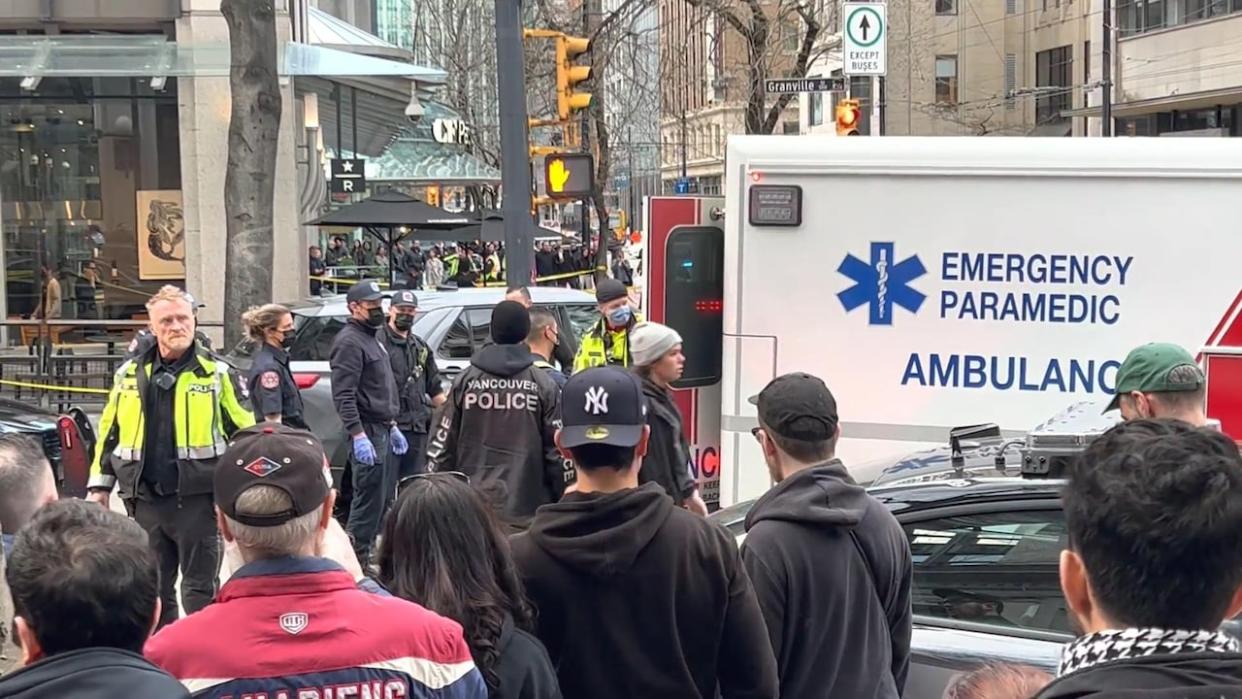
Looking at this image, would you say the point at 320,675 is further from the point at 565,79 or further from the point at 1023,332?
the point at 565,79

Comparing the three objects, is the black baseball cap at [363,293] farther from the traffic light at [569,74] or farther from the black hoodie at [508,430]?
the traffic light at [569,74]

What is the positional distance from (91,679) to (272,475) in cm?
51

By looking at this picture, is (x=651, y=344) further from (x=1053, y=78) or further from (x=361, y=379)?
(x=1053, y=78)

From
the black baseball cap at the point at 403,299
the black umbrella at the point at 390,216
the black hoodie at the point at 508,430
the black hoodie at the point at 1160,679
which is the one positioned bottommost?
the black hoodie at the point at 508,430

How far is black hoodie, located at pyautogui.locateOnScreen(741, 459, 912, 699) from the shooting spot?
3385mm

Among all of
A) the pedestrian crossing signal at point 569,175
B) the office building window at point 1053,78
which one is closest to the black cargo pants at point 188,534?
the pedestrian crossing signal at point 569,175

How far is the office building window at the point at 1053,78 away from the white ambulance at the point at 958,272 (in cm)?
4978

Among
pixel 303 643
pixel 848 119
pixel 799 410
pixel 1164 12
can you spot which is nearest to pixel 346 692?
pixel 303 643

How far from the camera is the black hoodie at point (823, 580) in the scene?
11.1ft

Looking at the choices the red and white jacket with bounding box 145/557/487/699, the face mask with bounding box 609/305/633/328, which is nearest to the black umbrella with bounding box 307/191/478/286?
the face mask with bounding box 609/305/633/328

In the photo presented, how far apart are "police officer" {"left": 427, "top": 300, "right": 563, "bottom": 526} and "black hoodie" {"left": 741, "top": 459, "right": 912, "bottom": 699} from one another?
2.76 meters

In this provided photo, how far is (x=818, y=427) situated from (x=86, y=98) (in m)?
20.3

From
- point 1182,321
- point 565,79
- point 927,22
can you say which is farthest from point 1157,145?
point 927,22

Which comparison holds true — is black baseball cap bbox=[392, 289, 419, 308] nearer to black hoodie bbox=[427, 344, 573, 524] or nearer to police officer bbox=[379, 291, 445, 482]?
police officer bbox=[379, 291, 445, 482]
